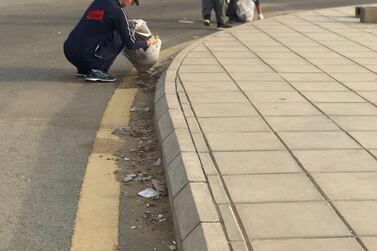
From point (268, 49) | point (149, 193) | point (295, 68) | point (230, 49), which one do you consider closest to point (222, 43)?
point (230, 49)

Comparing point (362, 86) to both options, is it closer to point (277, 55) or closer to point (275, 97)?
point (275, 97)

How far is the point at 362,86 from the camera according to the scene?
716 centimetres

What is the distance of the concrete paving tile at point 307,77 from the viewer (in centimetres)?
748

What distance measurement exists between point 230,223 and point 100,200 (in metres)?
1.33

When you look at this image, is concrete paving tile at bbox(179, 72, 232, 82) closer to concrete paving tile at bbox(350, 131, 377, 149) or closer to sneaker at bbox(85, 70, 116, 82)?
sneaker at bbox(85, 70, 116, 82)

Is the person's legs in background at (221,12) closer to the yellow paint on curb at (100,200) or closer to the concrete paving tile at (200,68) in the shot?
the concrete paving tile at (200,68)

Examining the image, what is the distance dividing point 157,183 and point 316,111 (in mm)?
1949

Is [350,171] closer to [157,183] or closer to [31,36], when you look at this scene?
[157,183]

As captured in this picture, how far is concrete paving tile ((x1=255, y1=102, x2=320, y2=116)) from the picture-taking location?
19.8 feet

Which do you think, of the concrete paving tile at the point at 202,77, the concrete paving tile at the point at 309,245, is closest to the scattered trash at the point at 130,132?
the concrete paving tile at the point at 202,77

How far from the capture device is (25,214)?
4.45m

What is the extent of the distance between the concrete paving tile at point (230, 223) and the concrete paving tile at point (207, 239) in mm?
42

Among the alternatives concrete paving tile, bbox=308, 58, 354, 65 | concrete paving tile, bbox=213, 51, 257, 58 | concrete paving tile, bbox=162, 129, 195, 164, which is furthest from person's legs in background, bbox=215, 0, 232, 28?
concrete paving tile, bbox=162, 129, 195, 164

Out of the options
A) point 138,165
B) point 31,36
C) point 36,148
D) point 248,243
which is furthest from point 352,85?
point 31,36
